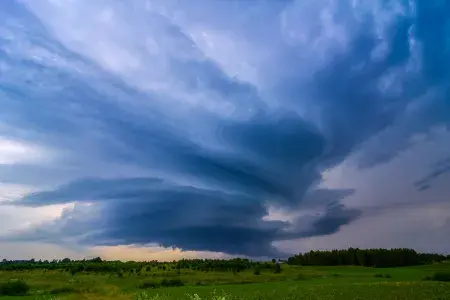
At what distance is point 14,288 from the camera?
342 ft

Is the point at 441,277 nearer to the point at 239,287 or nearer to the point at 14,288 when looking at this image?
the point at 239,287

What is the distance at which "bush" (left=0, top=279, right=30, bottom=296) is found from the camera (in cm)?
10281

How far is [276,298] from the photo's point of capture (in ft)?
229

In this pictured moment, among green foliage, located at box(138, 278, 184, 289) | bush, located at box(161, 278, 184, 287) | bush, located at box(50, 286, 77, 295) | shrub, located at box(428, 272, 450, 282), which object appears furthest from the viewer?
bush, located at box(161, 278, 184, 287)

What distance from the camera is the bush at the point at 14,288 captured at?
10281 centimetres

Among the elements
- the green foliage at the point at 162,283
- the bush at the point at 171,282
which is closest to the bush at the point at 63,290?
the green foliage at the point at 162,283

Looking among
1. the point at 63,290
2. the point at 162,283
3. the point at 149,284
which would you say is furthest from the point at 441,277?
the point at 63,290

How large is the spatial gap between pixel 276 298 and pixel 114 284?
60.1 metres

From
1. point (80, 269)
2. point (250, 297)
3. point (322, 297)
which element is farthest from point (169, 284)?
point (80, 269)

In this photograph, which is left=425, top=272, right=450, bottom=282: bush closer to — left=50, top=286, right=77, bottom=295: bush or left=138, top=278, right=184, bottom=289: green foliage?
left=138, top=278, right=184, bottom=289: green foliage

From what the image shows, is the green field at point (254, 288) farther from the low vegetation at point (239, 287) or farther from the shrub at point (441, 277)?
the shrub at point (441, 277)

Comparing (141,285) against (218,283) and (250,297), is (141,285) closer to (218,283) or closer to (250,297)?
(218,283)

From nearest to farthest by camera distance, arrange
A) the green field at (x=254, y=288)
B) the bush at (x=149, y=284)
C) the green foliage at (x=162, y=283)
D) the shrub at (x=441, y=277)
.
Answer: the green field at (x=254, y=288), the bush at (x=149, y=284), the shrub at (x=441, y=277), the green foliage at (x=162, y=283)

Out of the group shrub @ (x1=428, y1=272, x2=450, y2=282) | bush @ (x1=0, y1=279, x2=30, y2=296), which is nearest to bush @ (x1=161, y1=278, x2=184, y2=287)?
bush @ (x1=0, y1=279, x2=30, y2=296)
